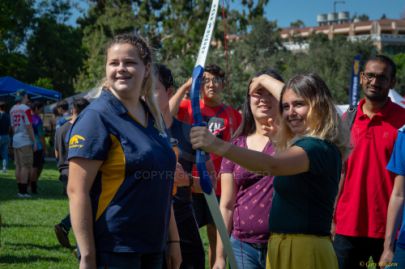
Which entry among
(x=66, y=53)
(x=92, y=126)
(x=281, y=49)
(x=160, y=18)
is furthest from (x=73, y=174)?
(x=281, y=49)

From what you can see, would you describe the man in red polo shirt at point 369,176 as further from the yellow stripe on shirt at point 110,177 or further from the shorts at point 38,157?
the shorts at point 38,157

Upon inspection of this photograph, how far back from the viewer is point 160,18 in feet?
139

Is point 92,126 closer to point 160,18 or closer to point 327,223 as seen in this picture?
point 327,223

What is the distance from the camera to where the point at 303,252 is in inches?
139

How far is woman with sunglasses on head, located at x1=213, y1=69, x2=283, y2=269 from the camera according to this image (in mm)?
4402

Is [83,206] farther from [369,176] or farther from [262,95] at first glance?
[369,176]

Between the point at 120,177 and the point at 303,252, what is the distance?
98cm

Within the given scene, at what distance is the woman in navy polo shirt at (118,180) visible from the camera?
3.22 metres

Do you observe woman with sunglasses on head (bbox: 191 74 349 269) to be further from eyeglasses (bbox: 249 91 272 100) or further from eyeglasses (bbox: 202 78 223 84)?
eyeglasses (bbox: 202 78 223 84)

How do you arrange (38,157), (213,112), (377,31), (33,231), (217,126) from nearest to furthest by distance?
(217,126), (213,112), (33,231), (38,157), (377,31)

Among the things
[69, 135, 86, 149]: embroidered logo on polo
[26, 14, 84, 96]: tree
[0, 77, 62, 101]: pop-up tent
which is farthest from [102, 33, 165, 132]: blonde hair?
[26, 14, 84, 96]: tree

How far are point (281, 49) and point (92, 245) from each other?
68.3 metres

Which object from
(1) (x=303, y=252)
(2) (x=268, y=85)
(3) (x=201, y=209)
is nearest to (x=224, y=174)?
(2) (x=268, y=85)

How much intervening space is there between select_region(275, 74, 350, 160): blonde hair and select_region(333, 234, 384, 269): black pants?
1.77m
